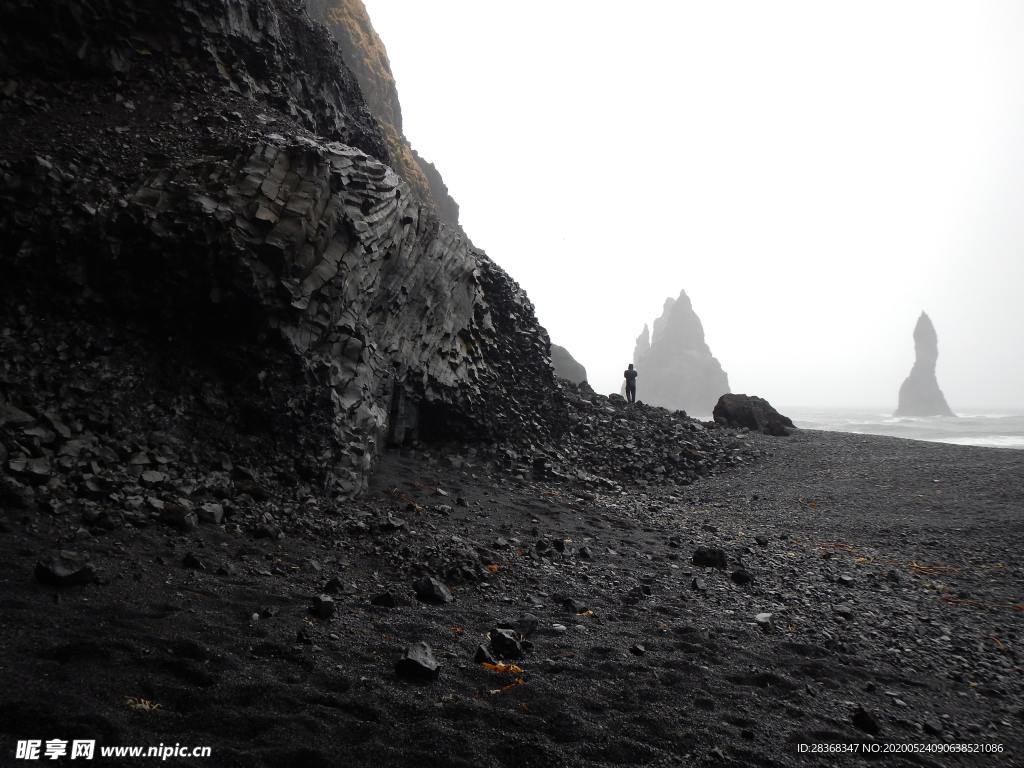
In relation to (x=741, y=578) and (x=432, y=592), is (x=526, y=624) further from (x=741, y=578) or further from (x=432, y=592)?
(x=741, y=578)

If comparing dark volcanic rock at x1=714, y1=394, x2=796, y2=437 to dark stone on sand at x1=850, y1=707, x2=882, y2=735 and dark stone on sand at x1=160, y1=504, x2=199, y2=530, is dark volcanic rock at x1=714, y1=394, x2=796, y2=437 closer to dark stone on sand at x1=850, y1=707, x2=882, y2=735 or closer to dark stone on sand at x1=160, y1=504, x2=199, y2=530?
dark stone on sand at x1=850, y1=707, x2=882, y2=735

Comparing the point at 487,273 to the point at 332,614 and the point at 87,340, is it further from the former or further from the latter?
the point at 332,614

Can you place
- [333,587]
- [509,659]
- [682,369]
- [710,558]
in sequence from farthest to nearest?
[682,369]
[710,558]
[333,587]
[509,659]

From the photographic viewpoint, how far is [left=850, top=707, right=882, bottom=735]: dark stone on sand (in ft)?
16.8

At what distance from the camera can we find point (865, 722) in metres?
5.15

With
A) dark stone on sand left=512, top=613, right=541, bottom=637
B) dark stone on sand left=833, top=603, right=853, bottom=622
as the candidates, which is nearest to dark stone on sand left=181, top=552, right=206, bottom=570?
dark stone on sand left=512, top=613, right=541, bottom=637

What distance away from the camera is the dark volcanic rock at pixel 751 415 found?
27.8 m

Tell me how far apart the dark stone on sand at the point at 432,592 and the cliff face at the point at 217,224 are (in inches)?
160

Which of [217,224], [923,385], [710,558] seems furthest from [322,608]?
[923,385]

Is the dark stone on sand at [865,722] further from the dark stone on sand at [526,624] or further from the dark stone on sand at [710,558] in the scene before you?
the dark stone on sand at [710,558]

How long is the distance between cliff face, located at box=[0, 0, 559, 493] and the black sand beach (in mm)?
2941

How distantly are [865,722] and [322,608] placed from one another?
5729 mm

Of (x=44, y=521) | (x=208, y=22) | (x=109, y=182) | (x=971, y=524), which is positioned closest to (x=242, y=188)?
(x=109, y=182)

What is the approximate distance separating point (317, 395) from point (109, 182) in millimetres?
5393
